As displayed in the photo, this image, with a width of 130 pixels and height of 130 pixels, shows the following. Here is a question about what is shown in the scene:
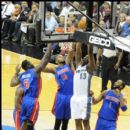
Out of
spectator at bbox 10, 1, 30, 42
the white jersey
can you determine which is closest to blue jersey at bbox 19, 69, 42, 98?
the white jersey

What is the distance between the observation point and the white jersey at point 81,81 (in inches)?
344

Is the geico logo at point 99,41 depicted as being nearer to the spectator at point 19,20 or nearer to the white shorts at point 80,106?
the white shorts at point 80,106

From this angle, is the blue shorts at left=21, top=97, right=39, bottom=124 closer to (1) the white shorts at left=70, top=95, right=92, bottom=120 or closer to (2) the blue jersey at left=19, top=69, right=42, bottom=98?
(2) the blue jersey at left=19, top=69, right=42, bottom=98

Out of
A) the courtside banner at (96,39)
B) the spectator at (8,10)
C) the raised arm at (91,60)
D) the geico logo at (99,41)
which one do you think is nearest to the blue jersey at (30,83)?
the raised arm at (91,60)

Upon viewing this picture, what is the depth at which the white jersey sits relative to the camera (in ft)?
28.6

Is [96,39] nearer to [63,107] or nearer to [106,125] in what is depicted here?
[106,125]

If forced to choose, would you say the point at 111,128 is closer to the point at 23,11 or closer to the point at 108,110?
the point at 108,110

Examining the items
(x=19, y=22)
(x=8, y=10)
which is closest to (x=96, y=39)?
(x=19, y=22)

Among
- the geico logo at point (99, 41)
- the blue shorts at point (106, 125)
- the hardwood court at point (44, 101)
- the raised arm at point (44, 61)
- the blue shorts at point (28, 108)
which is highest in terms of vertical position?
the geico logo at point (99, 41)

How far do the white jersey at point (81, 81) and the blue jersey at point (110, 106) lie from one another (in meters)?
0.41

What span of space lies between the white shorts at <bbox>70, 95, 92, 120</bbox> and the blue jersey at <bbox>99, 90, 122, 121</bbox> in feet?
1.17

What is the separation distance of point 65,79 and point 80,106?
62cm

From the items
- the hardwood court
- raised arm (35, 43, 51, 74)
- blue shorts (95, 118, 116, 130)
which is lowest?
the hardwood court

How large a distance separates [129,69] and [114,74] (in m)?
1.20
